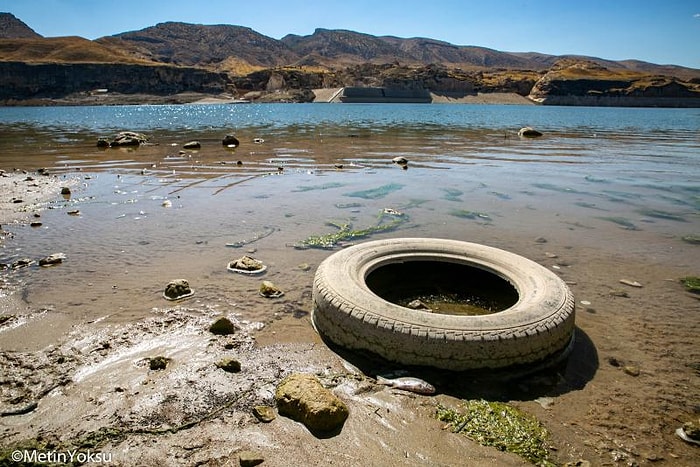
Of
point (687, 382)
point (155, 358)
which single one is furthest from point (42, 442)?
point (687, 382)

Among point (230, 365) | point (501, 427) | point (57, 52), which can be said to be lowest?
point (501, 427)

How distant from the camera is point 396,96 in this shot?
422 ft

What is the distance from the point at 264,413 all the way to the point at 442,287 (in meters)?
3.25

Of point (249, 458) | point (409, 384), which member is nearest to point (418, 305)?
point (409, 384)

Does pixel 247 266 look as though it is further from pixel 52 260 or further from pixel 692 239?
pixel 692 239

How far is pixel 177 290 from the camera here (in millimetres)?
5512

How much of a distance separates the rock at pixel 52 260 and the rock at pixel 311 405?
5.06 metres

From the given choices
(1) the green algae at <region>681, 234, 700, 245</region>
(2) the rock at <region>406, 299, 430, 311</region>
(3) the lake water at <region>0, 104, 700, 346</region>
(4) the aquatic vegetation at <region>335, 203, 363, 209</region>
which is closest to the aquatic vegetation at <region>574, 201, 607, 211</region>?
(3) the lake water at <region>0, 104, 700, 346</region>

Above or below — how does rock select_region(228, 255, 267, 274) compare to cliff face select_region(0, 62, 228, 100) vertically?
below

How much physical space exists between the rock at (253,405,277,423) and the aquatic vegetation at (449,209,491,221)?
276 inches

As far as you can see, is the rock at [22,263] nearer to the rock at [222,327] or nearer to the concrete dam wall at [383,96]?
the rock at [222,327]

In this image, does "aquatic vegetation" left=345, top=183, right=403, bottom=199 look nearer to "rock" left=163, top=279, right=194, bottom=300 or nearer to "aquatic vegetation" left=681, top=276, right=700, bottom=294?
"rock" left=163, top=279, right=194, bottom=300

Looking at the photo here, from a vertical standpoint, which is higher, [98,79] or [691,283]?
[98,79]

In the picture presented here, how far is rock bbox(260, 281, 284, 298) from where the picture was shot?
5611 millimetres
